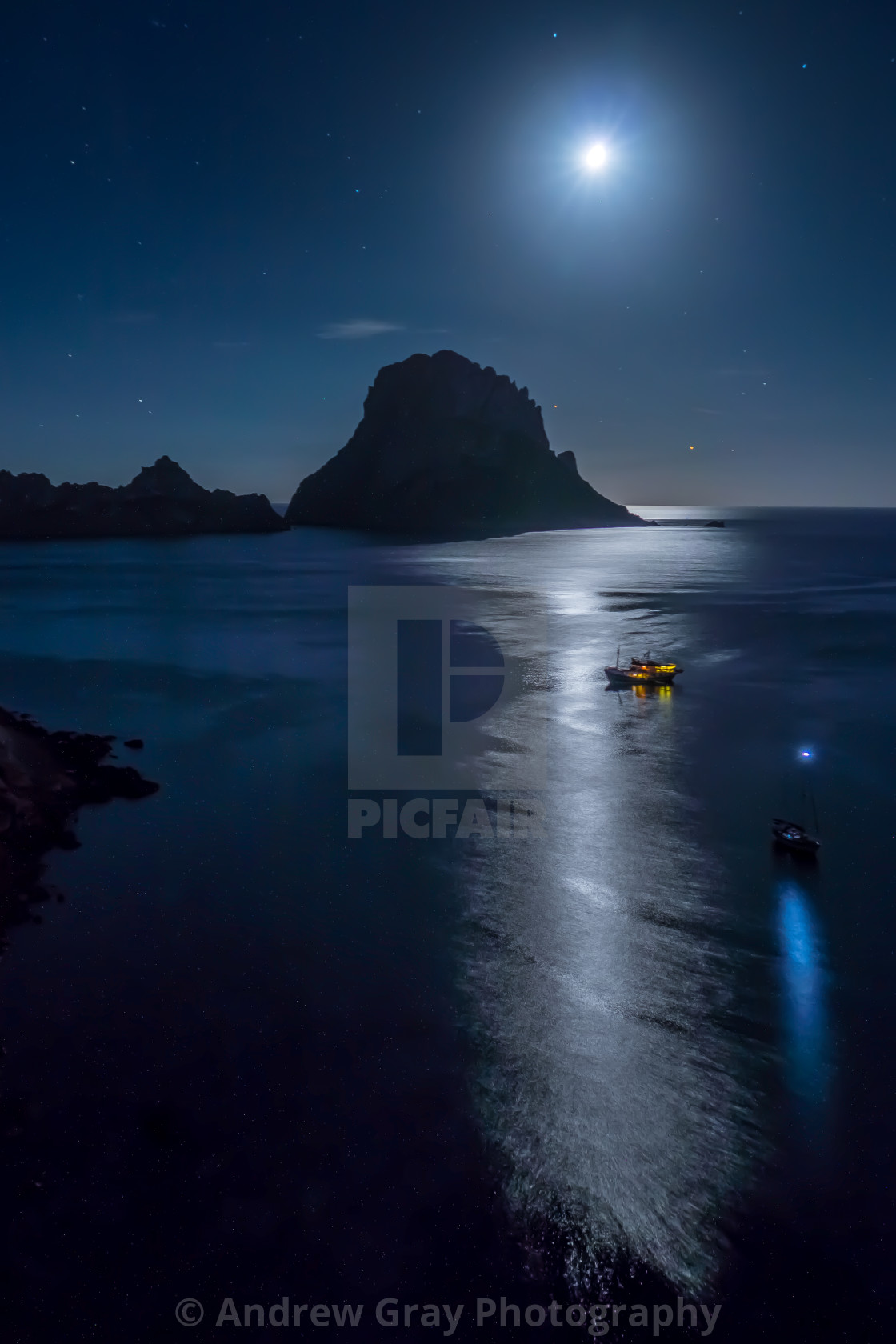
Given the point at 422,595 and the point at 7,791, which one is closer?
the point at 7,791

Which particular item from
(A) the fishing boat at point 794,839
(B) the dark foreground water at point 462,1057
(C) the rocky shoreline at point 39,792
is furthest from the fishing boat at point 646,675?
(C) the rocky shoreline at point 39,792

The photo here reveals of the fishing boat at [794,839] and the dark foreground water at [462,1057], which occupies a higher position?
the fishing boat at [794,839]

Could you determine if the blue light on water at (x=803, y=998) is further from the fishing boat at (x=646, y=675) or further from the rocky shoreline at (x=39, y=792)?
the fishing boat at (x=646, y=675)

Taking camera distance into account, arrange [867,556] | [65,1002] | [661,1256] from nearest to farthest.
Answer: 1. [661,1256]
2. [65,1002]
3. [867,556]

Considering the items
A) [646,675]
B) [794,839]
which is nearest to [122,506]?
[646,675]

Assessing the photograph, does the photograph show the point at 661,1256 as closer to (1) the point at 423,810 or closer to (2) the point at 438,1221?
(2) the point at 438,1221

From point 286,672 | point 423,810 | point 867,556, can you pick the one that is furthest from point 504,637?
point 867,556

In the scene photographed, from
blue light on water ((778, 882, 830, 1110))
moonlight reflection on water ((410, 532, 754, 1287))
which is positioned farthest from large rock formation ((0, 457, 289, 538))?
blue light on water ((778, 882, 830, 1110))

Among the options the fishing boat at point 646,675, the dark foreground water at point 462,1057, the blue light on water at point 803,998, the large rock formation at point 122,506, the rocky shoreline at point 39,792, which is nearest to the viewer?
the dark foreground water at point 462,1057
